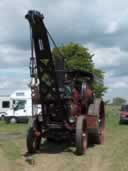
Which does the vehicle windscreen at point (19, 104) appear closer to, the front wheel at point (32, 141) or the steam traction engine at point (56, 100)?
the steam traction engine at point (56, 100)

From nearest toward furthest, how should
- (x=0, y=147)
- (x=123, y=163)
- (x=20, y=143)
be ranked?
(x=123, y=163)
(x=0, y=147)
(x=20, y=143)

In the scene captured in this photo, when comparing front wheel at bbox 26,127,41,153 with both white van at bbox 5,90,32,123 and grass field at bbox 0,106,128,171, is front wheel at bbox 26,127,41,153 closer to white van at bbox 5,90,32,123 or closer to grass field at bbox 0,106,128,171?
grass field at bbox 0,106,128,171

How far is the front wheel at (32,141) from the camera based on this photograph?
18.9 metres

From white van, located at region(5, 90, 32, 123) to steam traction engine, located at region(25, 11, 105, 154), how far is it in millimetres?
22571

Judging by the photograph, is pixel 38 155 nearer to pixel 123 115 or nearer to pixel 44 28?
pixel 44 28

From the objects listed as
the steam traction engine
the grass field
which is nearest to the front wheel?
the steam traction engine

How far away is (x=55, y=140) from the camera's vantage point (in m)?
20.5

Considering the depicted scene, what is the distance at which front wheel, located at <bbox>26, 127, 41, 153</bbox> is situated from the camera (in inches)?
746

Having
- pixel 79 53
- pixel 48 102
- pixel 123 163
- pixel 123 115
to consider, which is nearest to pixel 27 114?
pixel 123 115

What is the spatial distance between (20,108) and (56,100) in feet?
83.6

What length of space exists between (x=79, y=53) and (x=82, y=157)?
1752 inches

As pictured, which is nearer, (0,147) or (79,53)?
(0,147)

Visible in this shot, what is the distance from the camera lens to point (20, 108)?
144 ft

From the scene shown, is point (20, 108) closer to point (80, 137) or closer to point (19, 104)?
point (19, 104)
